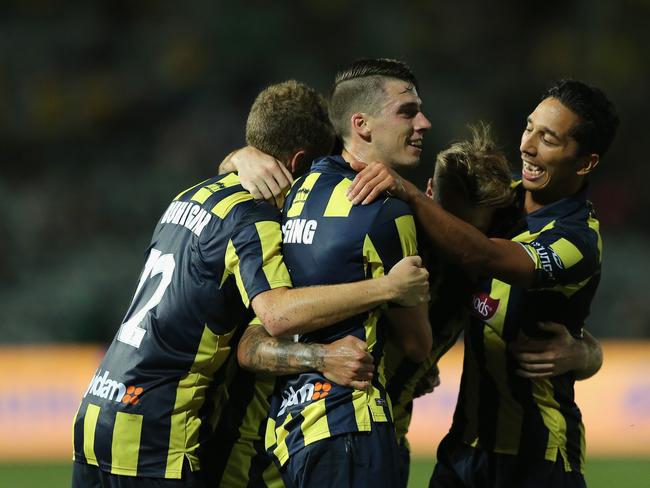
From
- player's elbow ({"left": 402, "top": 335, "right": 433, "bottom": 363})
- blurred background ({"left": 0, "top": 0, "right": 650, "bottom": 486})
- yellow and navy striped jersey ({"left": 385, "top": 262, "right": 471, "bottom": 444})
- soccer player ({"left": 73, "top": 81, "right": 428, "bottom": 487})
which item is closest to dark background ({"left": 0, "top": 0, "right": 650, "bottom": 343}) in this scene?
blurred background ({"left": 0, "top": 0, "right": 650, "bottom": 486})

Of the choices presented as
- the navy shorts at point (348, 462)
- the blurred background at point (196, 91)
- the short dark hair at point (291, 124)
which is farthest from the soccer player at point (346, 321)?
the blurred background at point (196, 91)

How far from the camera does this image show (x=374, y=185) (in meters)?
3.75

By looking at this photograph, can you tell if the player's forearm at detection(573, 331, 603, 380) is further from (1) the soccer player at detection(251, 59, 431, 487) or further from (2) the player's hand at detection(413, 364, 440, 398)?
(1) the soccer player at detection(251, 59, 431, 487)

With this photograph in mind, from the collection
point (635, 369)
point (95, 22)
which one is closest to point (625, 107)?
point (635, 369)

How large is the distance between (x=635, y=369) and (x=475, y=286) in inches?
227

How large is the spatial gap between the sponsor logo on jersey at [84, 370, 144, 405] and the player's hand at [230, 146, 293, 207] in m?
0.90

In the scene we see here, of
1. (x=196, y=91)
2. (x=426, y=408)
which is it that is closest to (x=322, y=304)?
(x=426, y=408)

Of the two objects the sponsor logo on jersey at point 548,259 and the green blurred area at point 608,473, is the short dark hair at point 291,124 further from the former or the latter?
the green blurred area at point 608,473

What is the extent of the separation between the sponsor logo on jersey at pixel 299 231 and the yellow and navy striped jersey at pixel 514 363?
109cm

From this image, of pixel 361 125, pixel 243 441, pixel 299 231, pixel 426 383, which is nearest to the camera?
pixel 299 231

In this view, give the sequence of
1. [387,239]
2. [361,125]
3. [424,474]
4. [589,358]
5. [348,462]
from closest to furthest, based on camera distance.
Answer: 1. [348,462]
2. [387,239]
3. [361,125]
4. [589,358]
5. [424,474]

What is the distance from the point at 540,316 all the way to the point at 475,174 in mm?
698

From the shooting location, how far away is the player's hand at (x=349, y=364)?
3.67m

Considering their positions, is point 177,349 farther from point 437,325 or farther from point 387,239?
point 437,325
